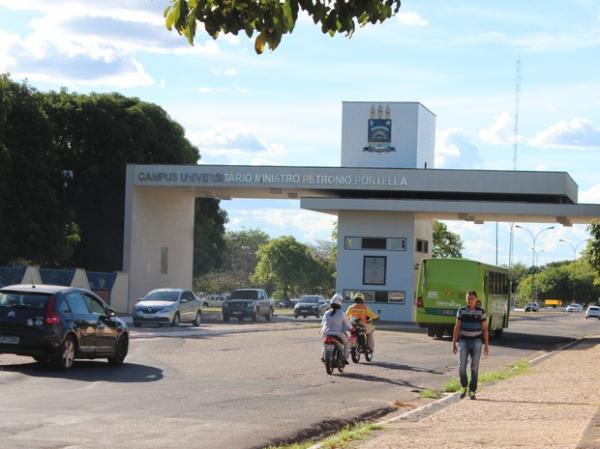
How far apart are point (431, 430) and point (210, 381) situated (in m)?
6.96

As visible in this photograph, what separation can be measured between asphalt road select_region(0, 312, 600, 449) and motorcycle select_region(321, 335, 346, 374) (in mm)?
334

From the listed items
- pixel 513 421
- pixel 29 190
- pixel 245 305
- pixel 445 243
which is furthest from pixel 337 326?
pixel 445 243

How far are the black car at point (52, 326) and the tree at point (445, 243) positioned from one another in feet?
254

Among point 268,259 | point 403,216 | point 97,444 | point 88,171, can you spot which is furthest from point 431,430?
point 268,259

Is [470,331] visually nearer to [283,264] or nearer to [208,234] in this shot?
[208,234]

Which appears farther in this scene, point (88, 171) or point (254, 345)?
point (88, 171)

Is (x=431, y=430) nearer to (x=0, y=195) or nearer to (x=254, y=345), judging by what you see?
(x=254, y=345)

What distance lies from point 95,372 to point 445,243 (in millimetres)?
83055

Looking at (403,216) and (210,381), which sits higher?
(403,216)

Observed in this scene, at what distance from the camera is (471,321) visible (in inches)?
749

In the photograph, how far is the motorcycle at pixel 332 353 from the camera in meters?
22.1

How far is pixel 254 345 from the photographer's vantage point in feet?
104

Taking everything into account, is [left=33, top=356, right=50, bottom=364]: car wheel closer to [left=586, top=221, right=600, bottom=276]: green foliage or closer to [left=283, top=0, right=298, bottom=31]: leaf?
[left=283, top=0, right=298, bottom=31]: leaf

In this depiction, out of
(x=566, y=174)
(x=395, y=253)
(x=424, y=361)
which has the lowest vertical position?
(x=424, y=361)
